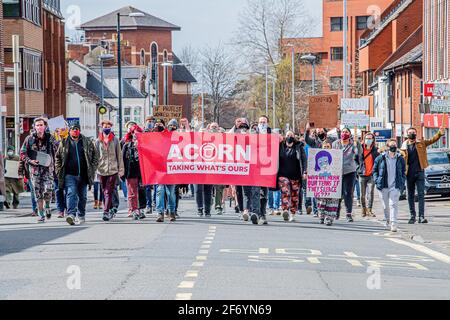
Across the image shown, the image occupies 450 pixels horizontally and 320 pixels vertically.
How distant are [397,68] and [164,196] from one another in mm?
52239

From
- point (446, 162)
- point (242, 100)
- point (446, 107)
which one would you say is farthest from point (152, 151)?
point (242, 100)

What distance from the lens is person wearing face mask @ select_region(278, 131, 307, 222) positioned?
984 inches

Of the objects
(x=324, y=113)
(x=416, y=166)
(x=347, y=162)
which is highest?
(x=324, y=113)

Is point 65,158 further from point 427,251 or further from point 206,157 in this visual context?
point 427,251

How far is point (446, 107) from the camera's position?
2725 centimetres

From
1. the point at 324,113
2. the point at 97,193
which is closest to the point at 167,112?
the point at 324,113

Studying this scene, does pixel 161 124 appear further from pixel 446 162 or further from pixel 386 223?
pixel 446 162

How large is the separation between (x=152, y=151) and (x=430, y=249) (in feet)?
24.6

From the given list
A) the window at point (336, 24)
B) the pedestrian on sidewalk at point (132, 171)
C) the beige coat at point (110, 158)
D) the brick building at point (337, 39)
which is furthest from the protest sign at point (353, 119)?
the window at point (336, 24)

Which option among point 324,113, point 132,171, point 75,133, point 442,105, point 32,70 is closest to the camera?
point 75,133

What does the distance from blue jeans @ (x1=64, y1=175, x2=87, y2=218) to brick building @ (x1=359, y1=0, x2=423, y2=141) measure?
46.2 metres

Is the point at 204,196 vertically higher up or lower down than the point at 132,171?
lower down

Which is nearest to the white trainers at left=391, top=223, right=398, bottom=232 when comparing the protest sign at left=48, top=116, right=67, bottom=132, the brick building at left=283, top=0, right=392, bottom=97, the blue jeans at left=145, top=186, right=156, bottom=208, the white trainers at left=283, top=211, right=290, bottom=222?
the white trainers at left=283, top=211, right=290, bottom=222

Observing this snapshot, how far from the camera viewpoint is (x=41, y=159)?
23.7m
